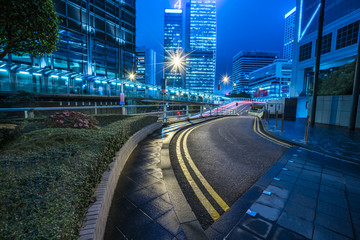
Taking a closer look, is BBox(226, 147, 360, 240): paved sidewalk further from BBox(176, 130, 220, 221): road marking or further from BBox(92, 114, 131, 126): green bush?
BBox(92, 114, 131, 126): green bush

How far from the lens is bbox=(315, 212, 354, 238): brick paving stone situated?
214 centimetres

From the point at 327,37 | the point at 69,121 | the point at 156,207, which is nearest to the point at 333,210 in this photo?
the point at 156,207

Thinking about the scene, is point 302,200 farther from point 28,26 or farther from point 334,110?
point 334,110

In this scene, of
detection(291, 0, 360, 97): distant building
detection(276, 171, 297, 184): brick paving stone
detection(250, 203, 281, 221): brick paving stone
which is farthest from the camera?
detection(291, 0, 360, 97): distant building

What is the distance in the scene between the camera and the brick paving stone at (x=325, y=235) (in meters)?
2.03

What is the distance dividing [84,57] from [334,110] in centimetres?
5424

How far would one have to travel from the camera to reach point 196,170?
410cm

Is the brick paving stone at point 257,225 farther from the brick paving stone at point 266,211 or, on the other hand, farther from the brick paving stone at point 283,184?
the brick paving stone at point 283,184

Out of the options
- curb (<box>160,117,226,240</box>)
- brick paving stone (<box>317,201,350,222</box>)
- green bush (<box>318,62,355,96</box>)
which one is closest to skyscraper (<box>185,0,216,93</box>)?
green bush (<box>318,62,355,96</box>)

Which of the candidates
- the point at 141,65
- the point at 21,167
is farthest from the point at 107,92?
the point at 141,65

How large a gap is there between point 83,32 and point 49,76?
1963cm

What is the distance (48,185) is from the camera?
1.72 m

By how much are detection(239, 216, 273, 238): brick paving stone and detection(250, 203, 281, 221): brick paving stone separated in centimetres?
13

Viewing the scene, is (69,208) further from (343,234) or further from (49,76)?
(49,76)
